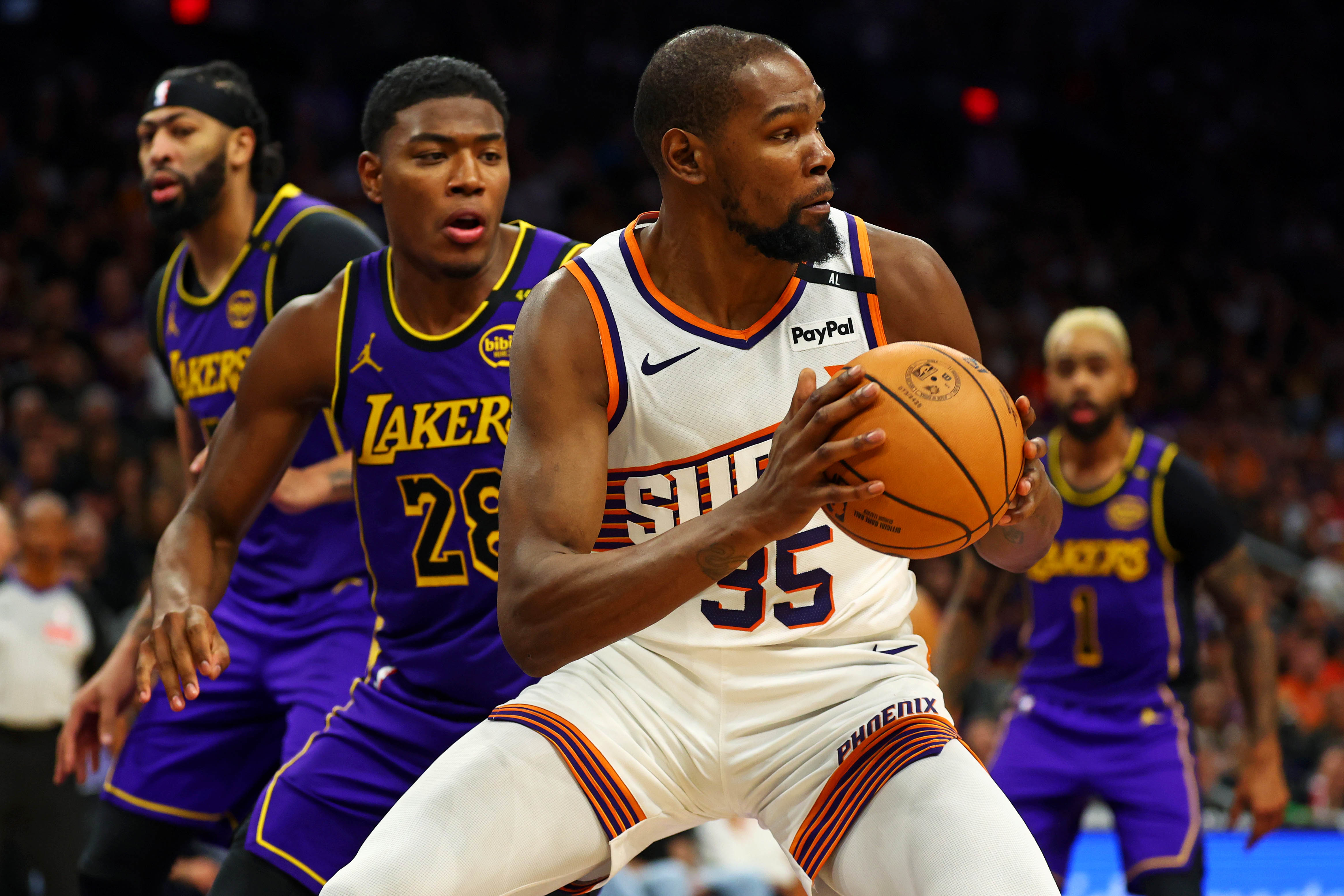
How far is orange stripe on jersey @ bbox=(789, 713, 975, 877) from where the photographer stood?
2.70m

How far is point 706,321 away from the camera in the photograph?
3.04 metres

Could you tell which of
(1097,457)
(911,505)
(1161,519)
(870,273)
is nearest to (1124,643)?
(1161,519)

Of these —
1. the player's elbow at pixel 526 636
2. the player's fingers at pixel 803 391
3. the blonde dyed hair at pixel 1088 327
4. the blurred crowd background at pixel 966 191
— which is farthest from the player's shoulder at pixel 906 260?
the blurred crowd background at pixel 966 191

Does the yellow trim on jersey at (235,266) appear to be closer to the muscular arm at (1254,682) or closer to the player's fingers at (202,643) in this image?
the player's fingers at (202,643)

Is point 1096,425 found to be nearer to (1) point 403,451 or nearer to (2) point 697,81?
(1) point 403,451

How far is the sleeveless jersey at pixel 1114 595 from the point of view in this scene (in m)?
5.49

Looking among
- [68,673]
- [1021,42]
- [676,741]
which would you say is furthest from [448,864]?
[1021,42]

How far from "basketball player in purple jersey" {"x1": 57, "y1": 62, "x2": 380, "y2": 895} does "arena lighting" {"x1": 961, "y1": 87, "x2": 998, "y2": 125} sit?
15294 millimetres

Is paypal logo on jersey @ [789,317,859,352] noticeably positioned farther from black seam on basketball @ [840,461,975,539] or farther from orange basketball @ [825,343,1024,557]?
black seam on basketball @ [840,461,975,539]

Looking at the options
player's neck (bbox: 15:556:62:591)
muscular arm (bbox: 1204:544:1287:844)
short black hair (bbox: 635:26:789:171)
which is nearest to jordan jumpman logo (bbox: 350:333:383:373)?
short black hair (bbox: 635:26:789:171)

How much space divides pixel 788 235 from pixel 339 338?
4.34 feet

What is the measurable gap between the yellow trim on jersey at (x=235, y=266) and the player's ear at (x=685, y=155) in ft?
6.81

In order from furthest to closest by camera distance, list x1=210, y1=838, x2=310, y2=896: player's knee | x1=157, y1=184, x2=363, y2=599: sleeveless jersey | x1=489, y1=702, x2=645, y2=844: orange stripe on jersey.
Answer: x1=157, y1=184, x2=363, y2=599: sleeveless jersey < x1=210, y1=838, x2=310, y2=896: player's knee < x1=489, y1=702, x2=645, y2=844: orange stripe on jersey

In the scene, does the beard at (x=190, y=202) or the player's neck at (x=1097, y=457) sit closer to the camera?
the beard at (x=190, y=202)
